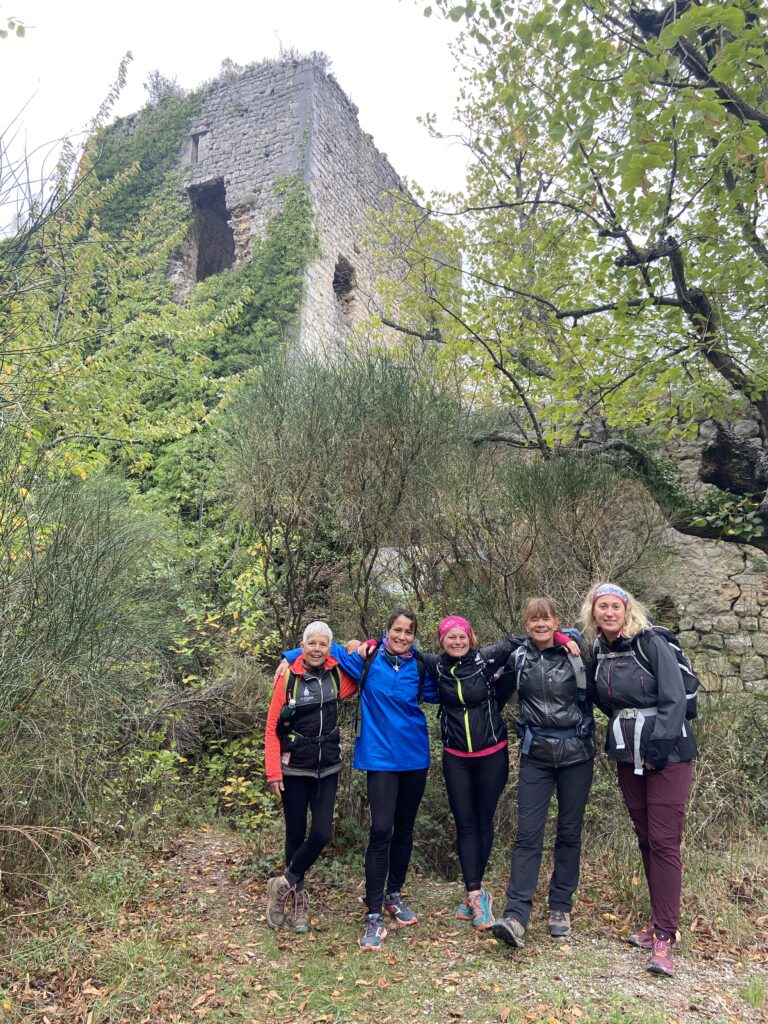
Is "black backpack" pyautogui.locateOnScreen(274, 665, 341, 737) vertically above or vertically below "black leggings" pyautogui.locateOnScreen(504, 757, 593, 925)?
above

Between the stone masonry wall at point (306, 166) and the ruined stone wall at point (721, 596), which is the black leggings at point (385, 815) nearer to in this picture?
the ruined stone wall at point (721, 596)

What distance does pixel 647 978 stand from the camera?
300 centimetres

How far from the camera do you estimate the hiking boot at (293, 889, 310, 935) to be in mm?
3590

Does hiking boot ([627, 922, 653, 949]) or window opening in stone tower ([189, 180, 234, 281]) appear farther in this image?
window opening in stone tower ([189, 180, 234, 281])

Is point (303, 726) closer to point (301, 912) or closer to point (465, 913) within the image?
point (301, 912)

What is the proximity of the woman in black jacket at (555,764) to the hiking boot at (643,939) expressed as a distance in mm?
316

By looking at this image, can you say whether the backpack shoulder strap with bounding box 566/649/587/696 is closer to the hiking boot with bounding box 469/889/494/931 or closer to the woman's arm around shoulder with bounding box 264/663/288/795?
the hiking boot with bounding box 469/889/494/931

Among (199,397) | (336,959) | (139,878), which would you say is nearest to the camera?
(336,959)

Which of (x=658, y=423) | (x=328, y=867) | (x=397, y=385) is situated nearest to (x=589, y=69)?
(x=397, y=385)

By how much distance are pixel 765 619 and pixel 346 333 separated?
328 inches

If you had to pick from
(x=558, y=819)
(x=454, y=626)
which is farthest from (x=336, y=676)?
(x=558, y=819)

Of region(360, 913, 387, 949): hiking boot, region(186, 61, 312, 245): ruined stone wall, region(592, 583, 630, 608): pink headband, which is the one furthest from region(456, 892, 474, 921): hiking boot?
region(186, 61, 312, 245): ruined stone wall

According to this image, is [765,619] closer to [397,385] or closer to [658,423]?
[658,423]

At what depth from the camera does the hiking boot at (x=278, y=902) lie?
361cm
